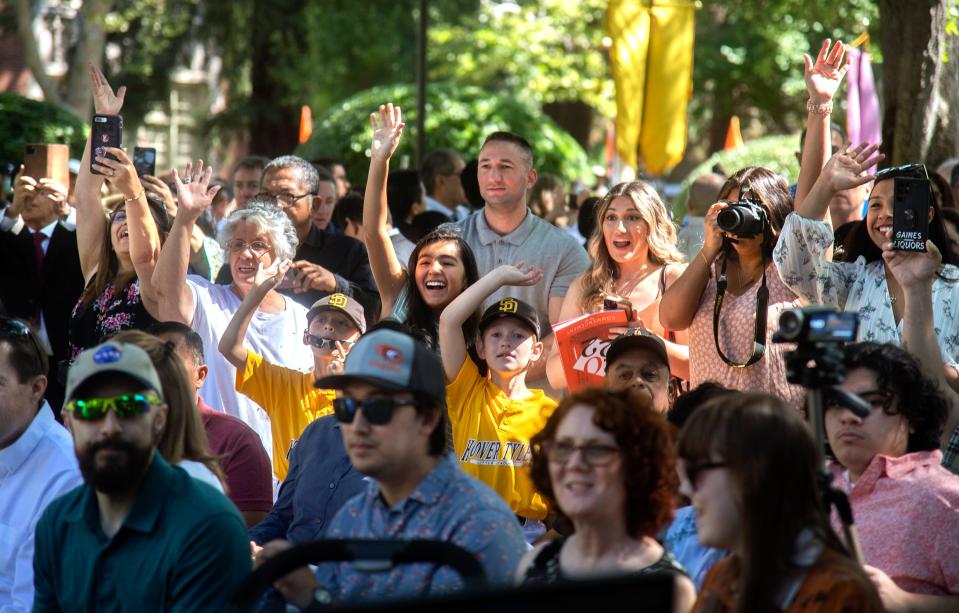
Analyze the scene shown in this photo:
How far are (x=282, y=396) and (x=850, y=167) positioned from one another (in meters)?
2.59


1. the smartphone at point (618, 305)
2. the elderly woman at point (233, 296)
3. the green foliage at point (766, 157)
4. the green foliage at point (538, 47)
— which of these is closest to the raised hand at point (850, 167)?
the smartphone at point (618, 305)

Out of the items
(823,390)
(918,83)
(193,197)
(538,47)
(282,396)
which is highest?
(538,47)

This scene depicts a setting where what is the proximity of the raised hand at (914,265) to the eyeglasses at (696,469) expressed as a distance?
1978 mm

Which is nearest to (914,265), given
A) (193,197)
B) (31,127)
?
(193,197)

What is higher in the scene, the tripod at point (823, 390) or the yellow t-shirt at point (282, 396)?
the tripod at point (823, 390)

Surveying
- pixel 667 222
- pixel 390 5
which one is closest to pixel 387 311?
pixel 667 222

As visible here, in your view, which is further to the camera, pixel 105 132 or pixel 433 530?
pixel 105 132

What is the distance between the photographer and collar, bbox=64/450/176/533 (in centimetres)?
→ 406

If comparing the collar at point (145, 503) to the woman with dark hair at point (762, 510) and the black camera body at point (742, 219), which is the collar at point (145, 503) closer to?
the woman with dark hair at point (762, 510)

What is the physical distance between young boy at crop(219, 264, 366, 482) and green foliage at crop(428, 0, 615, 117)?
19266mm

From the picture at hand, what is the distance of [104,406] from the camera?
4113 millimetres

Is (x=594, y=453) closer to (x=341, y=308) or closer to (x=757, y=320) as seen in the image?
(x=757, y=320)

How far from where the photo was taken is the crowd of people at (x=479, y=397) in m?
3.66

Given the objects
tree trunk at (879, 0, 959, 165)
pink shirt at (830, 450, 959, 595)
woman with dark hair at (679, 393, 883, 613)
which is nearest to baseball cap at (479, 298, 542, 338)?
pink shirt at (830, 450, 959, 595)
